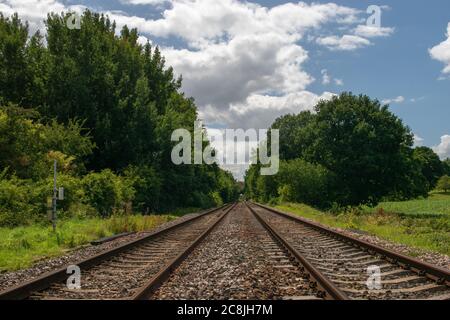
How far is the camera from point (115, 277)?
835 centimetres

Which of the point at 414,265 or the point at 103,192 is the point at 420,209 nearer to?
the point at 103,192

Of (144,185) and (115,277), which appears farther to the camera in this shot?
(144,185)

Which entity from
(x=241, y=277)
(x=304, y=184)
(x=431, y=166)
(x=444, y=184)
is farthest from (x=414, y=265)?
(x=431, y=166)

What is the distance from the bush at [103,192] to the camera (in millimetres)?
24172

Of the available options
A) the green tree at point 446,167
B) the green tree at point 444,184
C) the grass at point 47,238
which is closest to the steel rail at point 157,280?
the grass at point 47,238

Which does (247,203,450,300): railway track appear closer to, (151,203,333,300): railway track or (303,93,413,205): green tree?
(151,203,333,300): railway track

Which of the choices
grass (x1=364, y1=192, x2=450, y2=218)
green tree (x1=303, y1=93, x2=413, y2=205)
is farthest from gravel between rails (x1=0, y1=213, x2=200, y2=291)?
green tree (x1=303, y1=93, x2=413, y2=205)

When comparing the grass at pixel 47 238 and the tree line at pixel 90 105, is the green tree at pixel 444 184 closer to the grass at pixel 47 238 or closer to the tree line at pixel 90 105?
the tree line at pixel 90 105

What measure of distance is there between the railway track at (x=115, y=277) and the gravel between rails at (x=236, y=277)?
0.30 meters

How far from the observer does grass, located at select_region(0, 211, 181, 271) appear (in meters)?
11.1

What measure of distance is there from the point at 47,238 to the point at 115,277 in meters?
6.81
